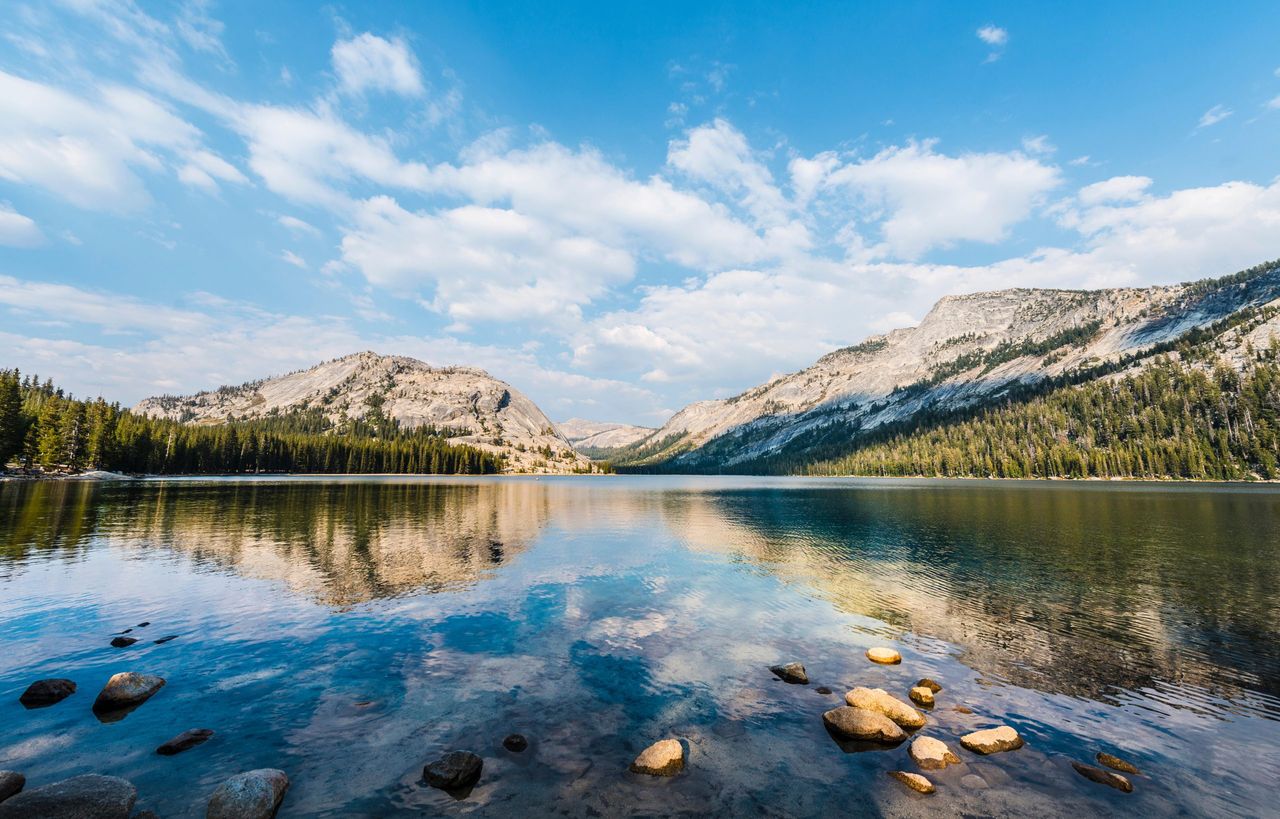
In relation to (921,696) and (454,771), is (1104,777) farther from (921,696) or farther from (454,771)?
(454,771)

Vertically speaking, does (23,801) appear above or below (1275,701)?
above

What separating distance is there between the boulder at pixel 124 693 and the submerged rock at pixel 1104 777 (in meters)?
30.0

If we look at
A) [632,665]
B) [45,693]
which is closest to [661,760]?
[632,665]

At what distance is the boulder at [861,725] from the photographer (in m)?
16.4

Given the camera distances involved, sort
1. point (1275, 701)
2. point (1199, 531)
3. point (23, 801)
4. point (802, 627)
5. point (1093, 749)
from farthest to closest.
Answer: point (1199, 531) → point (802, 627) → point (1275, 701) → point (1093, 749) → point (23, 801)

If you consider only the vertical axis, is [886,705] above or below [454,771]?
below

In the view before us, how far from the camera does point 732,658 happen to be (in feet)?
78.3

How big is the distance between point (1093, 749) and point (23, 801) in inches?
1080

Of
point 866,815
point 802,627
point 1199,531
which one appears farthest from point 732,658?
point 1199,531

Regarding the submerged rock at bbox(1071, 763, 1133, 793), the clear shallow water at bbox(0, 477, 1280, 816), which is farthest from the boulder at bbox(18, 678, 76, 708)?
the submerged rock at bbox(1071, 763, 1133, 793)

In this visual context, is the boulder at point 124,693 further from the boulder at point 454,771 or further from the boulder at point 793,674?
the boulder at point 793,674

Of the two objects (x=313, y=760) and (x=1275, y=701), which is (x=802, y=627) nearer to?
(x=1275, y=701)

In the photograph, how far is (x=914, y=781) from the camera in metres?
13.9

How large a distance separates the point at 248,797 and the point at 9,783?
5.64 metres
